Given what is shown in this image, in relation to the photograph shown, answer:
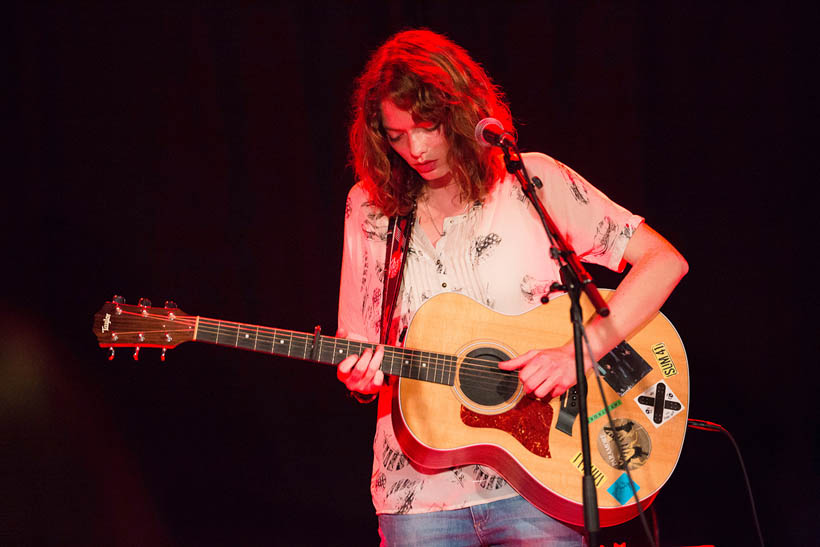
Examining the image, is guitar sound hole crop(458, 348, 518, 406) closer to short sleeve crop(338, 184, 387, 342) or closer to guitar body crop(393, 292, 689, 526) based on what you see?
guitar body crop(393, 292, 689, 526)

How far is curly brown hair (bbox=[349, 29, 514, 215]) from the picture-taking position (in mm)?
2482

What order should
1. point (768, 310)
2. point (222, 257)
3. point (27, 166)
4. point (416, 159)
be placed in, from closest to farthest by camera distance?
1. point (416, 159)
2. point (27, 166)
3. point (222, 257)
4. point (768, 310)

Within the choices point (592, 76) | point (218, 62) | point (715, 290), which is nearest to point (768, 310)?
point (715, 290)

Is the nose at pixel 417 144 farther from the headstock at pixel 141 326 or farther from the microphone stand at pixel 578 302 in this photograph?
the headstock at pixel 141 326

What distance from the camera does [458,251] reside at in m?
2.49

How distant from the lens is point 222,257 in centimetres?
380

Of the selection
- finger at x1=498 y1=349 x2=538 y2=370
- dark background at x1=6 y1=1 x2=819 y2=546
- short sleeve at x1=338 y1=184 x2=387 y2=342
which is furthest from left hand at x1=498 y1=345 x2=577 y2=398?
dark background at x1=6 y1=1 x2=819 y2=546

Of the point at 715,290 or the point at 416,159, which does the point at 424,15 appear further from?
the point at 715,290

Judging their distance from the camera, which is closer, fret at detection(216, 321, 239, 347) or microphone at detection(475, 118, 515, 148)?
microphone at detection(475, 118, 515, 148)

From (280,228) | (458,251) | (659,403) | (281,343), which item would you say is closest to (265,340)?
(281,343)

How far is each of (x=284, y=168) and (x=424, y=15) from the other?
1.28 metres

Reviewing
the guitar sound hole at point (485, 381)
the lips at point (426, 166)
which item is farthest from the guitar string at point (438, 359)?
the lips at point (426, 166)

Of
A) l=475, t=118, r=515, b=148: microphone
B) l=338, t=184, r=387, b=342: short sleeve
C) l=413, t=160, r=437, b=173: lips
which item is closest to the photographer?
l=475, t=118, r=515, b=148: microphone

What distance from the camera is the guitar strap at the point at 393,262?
8.29ft
